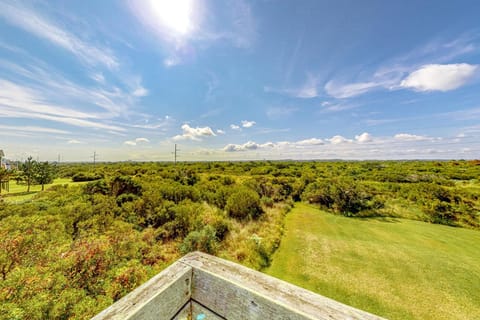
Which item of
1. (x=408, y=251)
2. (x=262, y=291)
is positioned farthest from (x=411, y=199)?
(x=262, y=291)

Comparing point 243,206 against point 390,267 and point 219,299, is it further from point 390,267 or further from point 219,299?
point 219,299

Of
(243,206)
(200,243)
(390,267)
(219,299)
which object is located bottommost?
(390,267)

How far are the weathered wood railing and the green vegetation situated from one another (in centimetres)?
283

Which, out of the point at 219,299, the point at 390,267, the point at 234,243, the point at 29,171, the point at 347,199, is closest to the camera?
the point at 219,299

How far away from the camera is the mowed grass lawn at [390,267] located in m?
3.92

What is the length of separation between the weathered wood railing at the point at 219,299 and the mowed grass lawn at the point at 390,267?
15.1ft

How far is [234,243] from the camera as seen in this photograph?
254 inches

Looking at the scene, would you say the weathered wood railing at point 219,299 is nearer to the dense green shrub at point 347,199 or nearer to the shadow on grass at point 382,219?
the shadow on grass at point 382,219

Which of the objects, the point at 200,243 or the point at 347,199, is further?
the point at 347,199

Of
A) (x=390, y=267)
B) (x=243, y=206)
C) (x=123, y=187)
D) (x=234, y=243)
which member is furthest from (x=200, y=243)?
(x=123, y=187)

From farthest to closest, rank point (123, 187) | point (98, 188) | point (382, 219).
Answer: point (123, 187) → point (98, 188) → point (382, 219)

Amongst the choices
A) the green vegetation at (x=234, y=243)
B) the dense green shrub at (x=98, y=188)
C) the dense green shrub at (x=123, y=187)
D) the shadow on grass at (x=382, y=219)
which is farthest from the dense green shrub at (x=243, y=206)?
the dense green shrub at (x=98, y=188)

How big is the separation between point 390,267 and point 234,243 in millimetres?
5083

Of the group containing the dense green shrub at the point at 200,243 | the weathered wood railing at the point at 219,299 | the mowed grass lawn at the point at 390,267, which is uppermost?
→ the weathered wood railing at the point at 219,299
